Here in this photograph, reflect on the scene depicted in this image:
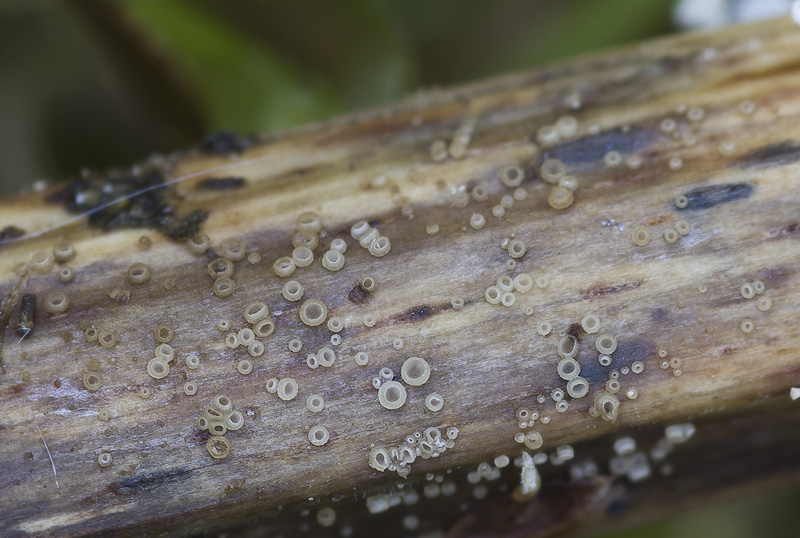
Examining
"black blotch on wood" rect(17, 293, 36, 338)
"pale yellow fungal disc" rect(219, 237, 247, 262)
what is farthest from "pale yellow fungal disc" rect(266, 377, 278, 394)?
"black blotch on wood" rect(17, 293, 36, 338)

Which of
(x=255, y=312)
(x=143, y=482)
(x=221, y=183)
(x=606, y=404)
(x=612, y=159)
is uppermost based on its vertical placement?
(x=221, y=183)

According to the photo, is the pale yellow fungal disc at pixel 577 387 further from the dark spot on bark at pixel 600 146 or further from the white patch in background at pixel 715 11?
the white patch in background at pixel 715 11

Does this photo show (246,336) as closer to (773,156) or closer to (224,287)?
(224,287)

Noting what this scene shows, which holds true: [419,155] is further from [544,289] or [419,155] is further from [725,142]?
[725,142]

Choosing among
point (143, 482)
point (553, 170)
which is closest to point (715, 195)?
point (553, 170)

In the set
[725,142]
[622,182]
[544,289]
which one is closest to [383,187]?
[544,289]

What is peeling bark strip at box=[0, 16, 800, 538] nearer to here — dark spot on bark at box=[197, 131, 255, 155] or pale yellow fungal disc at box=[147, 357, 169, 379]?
pale yellow fungal disc at box=[147, 357, 169, 379]
